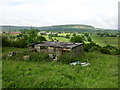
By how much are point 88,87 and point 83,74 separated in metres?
2.94

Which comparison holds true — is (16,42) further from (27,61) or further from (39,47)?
(27,61)

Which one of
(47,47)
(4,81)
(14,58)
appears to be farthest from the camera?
(47,47)

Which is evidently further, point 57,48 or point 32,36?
point 32,36

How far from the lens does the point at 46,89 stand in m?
8.16

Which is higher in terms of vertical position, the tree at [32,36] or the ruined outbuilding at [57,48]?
the tree at [32,36]

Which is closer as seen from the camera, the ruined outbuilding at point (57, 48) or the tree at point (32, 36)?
the ruined outbuilding at point (57, 48)

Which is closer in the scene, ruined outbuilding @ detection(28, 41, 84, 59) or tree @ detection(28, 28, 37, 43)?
ruined outbuilding @ detection(28, 41, 84, 59)

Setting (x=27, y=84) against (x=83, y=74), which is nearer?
(x=27, y=84)

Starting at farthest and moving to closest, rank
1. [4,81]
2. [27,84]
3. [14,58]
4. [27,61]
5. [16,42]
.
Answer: [16,42]
[14,58]
[27,61]
[4,81]
[27,84]

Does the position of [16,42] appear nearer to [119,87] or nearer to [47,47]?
[47,47]

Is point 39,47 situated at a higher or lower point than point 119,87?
higher

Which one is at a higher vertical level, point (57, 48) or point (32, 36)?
point (32, 36)

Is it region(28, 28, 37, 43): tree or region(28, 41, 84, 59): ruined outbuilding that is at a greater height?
region(28, 28, 37, 43): tree

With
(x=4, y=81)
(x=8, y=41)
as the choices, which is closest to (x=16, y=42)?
(x=8, y=41)
